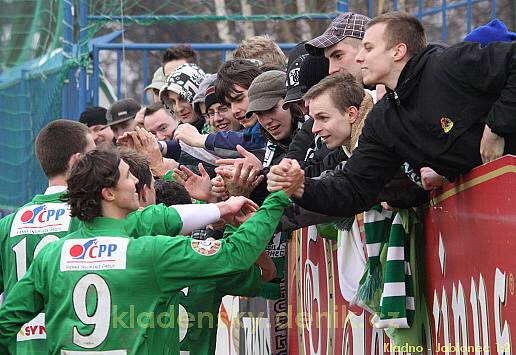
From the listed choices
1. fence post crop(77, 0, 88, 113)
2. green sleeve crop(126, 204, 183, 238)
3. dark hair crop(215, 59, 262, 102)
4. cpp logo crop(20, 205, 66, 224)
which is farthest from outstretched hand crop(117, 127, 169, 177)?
fence post crop(77, 0, 88, 113)

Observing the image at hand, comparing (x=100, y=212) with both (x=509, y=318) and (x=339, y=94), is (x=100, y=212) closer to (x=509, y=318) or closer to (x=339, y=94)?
(x=339, y=94)

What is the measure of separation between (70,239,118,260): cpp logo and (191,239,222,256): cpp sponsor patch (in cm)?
34

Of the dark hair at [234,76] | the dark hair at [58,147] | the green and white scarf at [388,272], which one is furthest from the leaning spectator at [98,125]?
the green and white scarf at [388,272]

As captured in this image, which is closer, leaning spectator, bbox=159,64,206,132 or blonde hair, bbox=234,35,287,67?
blonde hair, bbox=234,35,287,67

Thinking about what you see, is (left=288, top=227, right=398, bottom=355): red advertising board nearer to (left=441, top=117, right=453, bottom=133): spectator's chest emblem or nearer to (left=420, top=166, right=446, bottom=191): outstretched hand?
(left=420, top=166, right=446, bottom=191): outstretched hand

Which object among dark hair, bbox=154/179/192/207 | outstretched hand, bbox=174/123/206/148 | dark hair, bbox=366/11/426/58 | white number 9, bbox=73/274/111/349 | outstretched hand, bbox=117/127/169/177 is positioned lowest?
white number 9, bbox=73/274/111/349

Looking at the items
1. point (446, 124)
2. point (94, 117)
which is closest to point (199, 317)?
point (446, 124)

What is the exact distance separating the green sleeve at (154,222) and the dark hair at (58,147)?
3.84 ft

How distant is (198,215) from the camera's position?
5.91 metres

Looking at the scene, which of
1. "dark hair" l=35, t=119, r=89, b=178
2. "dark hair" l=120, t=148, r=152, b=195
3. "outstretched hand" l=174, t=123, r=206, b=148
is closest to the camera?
"dark hair" l=120, t=148, r=152, b=195

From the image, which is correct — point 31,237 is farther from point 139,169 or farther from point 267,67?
point 267,67

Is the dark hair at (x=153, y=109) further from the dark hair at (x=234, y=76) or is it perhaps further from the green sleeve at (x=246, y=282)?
the green sleeve at (x=246, y=282)

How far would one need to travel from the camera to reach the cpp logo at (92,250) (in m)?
5.57

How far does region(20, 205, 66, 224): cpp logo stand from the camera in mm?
6699
